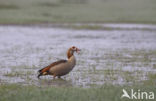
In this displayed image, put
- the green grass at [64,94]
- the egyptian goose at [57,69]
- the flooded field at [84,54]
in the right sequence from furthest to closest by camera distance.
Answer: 1. the flooded field at [84,54]
2. the egyptian goose at [57,69]
3. the green grass at [64,94]

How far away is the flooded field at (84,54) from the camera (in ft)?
38.5

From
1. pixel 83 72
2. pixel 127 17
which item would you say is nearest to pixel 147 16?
pixel 127 17

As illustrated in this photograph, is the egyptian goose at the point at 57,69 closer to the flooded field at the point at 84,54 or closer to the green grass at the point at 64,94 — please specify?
the flooded field at the point at 84,54

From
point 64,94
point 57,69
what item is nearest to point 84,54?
point 57,69

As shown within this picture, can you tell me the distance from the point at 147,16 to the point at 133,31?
909 cm

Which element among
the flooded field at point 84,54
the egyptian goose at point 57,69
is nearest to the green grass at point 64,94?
the flooded field at point 84,54

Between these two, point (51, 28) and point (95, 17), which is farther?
point (95, 17)

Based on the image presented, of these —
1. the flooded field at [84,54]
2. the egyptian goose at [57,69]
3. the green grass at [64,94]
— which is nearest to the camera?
the green grass at [64,94]

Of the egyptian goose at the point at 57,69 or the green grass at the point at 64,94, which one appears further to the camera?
the egyptian goose at the point at 57,69

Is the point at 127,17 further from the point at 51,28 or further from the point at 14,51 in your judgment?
the point at 14,51

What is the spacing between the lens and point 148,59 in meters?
15.7

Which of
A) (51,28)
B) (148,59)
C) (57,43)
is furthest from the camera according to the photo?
(51,28)

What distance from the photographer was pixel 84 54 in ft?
56.8

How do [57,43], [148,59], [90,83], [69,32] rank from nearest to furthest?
[90,83] < [148,59] < [57,43] < [69,32]
